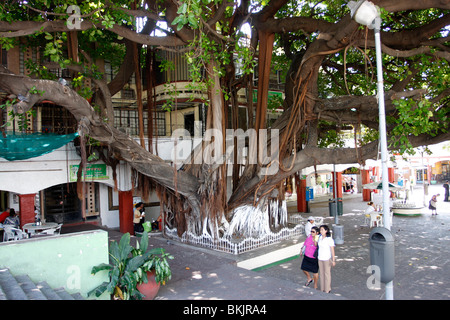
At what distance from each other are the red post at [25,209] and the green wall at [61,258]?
6.36 meters

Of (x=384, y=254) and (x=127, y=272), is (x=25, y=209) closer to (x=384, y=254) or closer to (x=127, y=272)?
(x=127, y=272)

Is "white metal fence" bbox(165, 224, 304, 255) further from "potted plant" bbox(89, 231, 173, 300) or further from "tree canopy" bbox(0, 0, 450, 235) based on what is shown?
"potted plant" bbox(89, 231, 173, 300)

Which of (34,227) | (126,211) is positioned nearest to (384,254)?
(34,227)

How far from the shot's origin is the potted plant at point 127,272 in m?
5.41

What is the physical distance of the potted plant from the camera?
213 inches

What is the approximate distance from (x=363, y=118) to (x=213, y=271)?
19.8ft

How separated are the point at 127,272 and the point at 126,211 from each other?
289 inches

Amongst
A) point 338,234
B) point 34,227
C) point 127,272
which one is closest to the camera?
point 127,272

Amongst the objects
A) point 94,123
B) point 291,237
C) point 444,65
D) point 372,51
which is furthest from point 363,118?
point 94,123

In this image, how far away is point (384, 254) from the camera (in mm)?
4020

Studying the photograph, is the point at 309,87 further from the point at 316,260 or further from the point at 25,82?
the point at 25,82

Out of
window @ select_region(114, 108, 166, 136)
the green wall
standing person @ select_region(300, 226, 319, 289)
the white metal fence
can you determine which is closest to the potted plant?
the green wall

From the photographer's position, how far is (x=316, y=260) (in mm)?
6762

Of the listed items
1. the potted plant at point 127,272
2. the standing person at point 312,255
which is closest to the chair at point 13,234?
the potted plant at point 127,272
